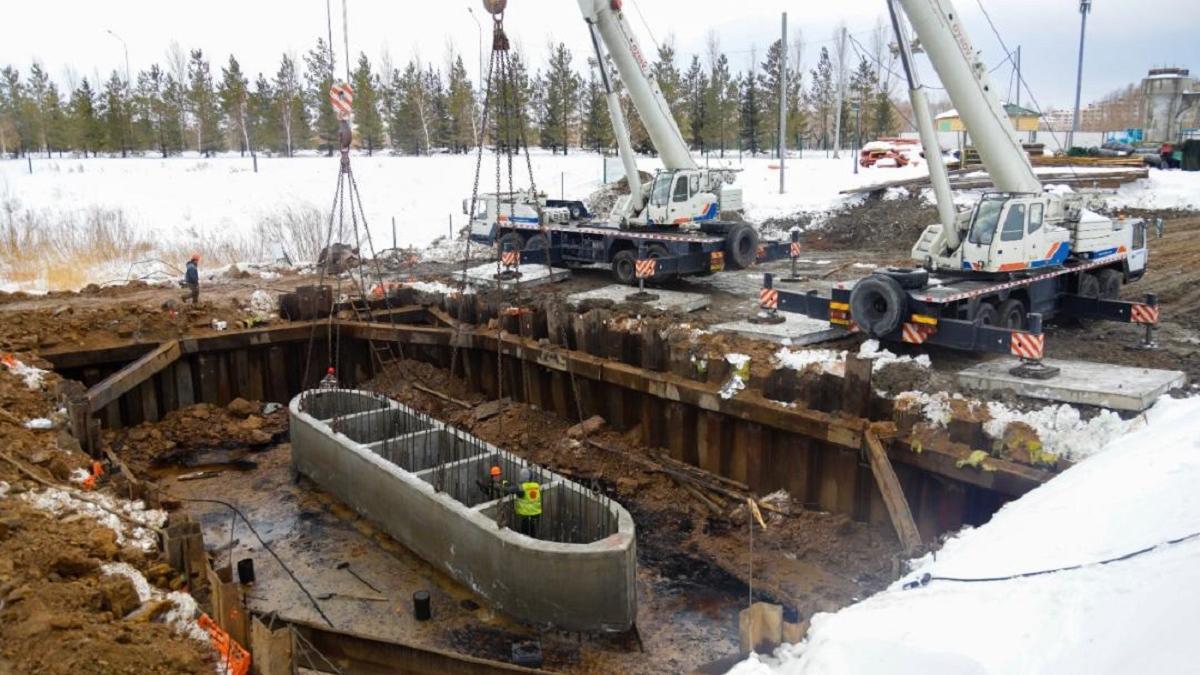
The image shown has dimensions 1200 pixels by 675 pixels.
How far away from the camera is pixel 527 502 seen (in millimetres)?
8281

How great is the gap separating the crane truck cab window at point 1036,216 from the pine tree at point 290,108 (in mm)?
46322

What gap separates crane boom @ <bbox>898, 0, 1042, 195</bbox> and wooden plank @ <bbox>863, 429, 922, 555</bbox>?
242 inches

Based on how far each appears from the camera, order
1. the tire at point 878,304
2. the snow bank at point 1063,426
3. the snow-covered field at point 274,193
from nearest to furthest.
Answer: the snow bank at point 1063,426
the tire at point 878,304
the snow-covered field at point 274,193

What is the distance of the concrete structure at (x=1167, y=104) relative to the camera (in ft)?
134

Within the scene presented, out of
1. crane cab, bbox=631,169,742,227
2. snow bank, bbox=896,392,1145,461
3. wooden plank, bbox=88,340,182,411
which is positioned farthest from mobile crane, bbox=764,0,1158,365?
wooden plank, bbox=88,340,182,411

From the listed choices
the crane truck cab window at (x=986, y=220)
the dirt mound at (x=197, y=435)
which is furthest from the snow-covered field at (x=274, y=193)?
the crane truck cab window at (x=986, y=220)

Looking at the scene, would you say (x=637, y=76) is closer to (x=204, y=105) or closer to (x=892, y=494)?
(x=892, y=494)

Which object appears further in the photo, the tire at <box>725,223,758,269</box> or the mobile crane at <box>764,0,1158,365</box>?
the tire at <box>725,223,758,269</box>

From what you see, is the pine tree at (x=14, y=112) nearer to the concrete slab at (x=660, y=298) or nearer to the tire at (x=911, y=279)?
the concrete slab at (x=660, y=298)

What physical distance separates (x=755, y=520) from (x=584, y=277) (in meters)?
11.6

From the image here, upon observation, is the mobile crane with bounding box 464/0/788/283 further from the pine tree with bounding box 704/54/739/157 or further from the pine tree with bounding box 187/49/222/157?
the pine tree with bounding box 187/49/222/157

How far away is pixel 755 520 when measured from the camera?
31.8 ft

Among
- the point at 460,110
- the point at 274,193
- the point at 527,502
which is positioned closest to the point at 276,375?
the point at 527,502

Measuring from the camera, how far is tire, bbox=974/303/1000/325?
11.4 meters
